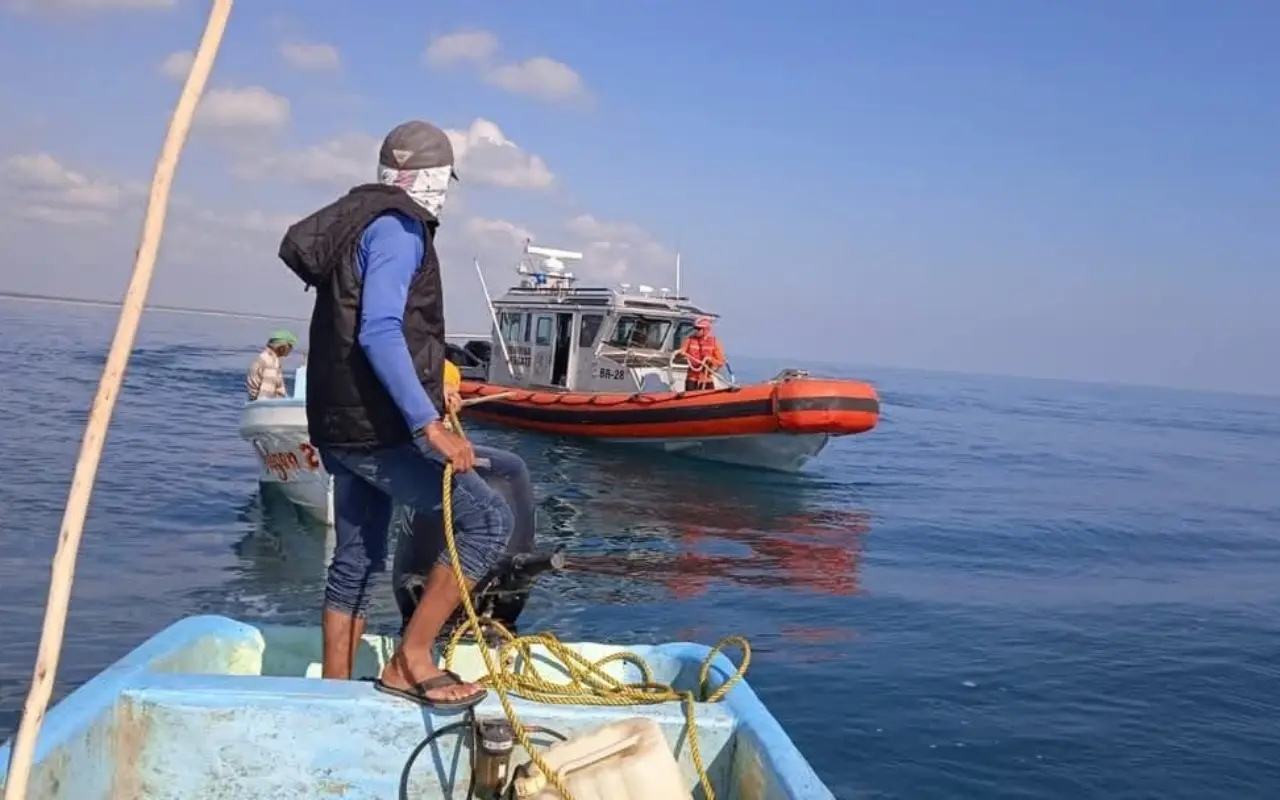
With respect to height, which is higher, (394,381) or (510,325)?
(510,325)

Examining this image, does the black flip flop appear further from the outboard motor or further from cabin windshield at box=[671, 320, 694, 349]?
cabin windshield at box=[671, 320, 694, 349]

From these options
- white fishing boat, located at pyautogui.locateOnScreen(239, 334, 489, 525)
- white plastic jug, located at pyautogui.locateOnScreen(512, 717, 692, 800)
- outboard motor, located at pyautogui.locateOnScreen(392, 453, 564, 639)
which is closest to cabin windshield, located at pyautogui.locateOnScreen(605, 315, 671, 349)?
white fishing boat, located at pyautogui.locateOnScreen(239, 334, 489, 525)

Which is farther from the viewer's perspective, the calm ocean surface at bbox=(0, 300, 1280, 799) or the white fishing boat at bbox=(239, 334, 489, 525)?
the white fishing boat at bbox=(239, 334, 489, 525)

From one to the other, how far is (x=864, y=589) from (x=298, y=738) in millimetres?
6589

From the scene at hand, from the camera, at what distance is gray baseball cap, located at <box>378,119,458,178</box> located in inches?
110

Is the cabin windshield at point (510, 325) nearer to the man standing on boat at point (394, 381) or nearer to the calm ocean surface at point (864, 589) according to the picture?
the calm ocean surface at point (864, 589)

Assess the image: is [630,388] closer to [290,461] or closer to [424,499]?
[290,461]

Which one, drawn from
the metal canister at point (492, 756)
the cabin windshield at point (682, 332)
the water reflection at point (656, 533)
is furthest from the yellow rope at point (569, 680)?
the cabin windshield at point (682, 332)

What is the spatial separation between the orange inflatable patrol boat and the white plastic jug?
1010 centimetres

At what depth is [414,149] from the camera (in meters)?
2.80

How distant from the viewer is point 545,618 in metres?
6.78

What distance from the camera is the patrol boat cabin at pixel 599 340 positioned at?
1712cm

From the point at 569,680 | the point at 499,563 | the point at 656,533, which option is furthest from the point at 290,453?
the point at 569,680

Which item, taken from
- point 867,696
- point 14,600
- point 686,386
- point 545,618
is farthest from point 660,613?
point 686,386
